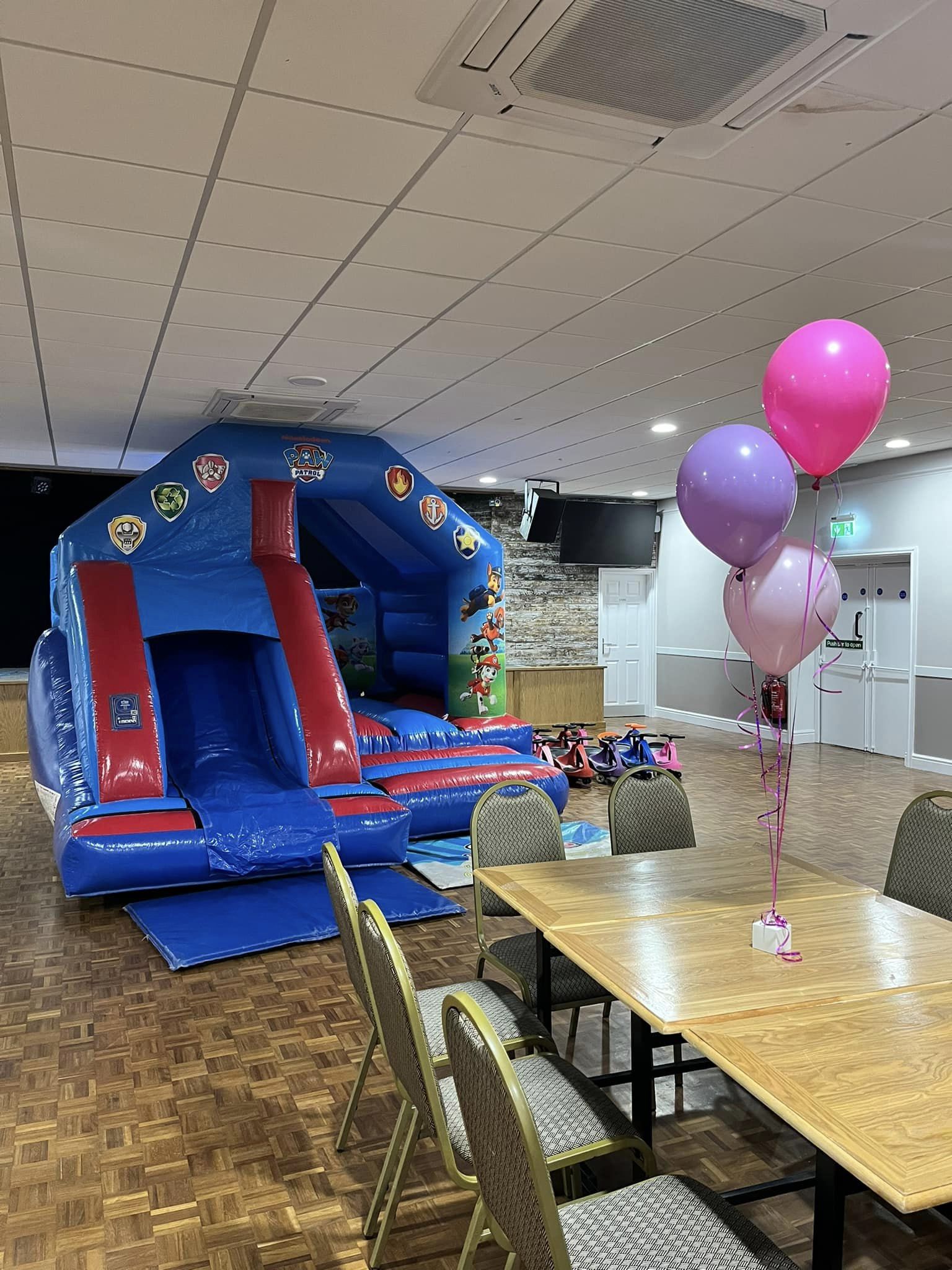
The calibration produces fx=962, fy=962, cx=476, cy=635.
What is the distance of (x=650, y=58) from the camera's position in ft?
7.41

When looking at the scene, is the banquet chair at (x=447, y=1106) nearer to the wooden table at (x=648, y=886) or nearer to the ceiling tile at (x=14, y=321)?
the wooden table at (x=648, y=886)

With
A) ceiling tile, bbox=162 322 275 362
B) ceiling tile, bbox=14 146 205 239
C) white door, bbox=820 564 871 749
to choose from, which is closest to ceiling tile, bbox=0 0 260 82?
ceiling tile, bbox=14 146 205 239

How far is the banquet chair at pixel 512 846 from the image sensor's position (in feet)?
10.3

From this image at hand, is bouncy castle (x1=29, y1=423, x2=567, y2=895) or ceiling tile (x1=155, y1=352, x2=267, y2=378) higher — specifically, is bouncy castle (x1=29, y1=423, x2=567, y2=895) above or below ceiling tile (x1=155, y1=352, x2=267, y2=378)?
below

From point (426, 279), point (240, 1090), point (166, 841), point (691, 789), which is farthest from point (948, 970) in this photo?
point (691, 789)

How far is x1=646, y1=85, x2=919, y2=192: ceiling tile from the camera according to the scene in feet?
8.40

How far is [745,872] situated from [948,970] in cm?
90

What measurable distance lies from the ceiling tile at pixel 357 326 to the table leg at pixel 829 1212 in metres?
3.71

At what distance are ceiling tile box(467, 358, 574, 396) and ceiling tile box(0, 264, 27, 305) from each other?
7.83ft

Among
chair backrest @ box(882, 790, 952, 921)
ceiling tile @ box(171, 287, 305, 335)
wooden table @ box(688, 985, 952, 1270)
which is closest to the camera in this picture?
wooden table @ box(688, 985, 952, 1270)

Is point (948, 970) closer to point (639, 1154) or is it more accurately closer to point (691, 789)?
point (639, 1154)

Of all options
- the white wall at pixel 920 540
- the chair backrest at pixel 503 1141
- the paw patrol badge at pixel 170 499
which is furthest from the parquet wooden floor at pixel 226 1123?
the white wall at pixel 920 540

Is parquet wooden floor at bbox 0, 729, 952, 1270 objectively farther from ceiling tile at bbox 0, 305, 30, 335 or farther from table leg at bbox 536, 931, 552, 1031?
ceiling tile at bbox 0, 305, 30, 335

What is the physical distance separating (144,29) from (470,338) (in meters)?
2.71
